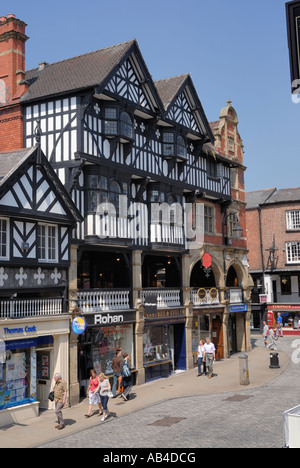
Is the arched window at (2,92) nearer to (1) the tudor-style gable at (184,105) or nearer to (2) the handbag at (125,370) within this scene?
(1) the tudor-style gable at (184,105)

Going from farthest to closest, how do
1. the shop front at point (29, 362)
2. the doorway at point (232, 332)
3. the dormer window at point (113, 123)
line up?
the doorway at point (232, 332)
the dormer window at point (113, 123)
the shop front at point (29, 362)

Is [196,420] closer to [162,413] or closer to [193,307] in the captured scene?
[162,413]

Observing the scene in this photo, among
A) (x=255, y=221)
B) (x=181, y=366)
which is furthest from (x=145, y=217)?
(x=255, y=221)

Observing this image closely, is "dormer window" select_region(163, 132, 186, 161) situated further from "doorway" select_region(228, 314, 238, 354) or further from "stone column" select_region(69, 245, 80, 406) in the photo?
"doorway" select_region(228, 314, 238, 354)

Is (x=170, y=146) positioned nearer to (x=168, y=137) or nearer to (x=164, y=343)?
(x=168, y=137)

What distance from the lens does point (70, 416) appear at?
16266 millimetres

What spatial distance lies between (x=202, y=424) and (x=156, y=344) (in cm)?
961

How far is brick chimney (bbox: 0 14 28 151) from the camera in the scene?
20.7 meters

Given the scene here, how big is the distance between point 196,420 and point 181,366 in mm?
10735

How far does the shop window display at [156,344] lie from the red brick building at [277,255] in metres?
21.7

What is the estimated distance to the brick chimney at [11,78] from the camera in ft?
67.8

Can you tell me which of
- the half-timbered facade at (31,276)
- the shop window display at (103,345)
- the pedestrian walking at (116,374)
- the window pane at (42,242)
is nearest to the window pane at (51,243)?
the half-timbered facade at (31,276)
